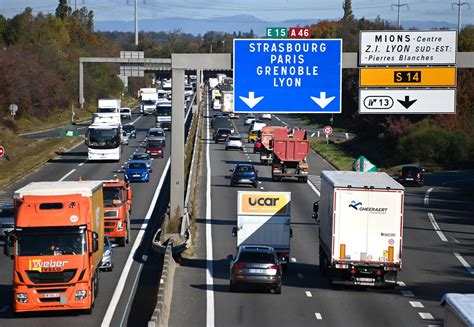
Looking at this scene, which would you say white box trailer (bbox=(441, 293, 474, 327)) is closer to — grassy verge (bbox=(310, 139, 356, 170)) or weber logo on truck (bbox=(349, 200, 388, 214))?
weber logo on truck (bbox=(349, 200, 388, 214))

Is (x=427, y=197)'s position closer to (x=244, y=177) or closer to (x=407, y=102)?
(x=244, y=177)

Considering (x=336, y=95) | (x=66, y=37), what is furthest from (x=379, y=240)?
(x=66, y=37)

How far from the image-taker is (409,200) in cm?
5925

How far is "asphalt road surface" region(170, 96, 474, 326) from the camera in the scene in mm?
25506

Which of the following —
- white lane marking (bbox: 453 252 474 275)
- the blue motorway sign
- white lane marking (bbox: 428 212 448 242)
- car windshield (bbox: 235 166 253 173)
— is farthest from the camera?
car windshield (bbox: 235 166 253 173)

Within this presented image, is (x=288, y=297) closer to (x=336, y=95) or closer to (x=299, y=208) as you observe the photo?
(x=336, y=95)

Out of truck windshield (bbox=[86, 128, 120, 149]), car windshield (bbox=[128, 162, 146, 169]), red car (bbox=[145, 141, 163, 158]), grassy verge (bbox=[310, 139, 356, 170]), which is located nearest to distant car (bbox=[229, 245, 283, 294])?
car windshield (bbox=[128, 162, 146, 169])

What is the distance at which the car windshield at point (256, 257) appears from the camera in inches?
1125

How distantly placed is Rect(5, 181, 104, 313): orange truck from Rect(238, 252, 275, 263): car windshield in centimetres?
511

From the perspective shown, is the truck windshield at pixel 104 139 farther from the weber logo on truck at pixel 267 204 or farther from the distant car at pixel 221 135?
the weber logo on truck at pixel 267 204

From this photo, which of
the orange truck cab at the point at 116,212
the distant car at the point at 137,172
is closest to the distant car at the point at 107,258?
the orange truck cab at the point at 116,212

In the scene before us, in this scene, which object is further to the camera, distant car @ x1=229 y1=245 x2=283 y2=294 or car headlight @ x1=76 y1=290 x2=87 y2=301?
distant car @ x1=229 y1=245 x2=283 y2=294

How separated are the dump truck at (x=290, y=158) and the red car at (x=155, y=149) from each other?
16.5 m

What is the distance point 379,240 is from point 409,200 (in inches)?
1212
